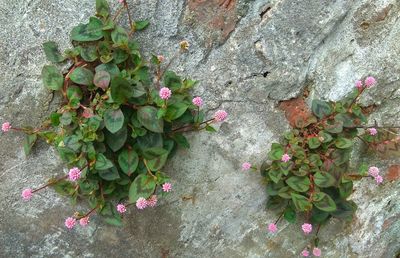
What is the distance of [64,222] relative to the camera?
7.61 feet

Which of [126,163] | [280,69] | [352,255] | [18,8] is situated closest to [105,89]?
[126,163]

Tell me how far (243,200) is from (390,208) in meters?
0.91

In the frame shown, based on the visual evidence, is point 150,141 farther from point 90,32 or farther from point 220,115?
point 90,32

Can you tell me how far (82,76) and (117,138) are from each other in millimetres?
336

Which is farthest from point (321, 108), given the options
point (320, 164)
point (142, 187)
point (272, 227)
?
point (142, 187)

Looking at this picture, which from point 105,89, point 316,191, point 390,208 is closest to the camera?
point 105,89

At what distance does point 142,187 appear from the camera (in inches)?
83.6

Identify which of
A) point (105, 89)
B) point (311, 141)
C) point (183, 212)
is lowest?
point (183, 212)

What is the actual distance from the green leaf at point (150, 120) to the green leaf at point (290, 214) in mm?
874

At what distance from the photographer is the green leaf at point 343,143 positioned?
2301 millimetres

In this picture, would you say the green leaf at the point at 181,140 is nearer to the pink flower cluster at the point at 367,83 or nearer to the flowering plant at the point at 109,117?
the flowering plant at the point at 109,117

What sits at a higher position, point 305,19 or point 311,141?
point 305,19

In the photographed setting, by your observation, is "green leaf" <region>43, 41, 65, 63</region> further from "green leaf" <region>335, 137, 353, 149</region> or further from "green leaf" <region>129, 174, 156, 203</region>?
"green leaf" <region>335, 137, 353, 149</region>

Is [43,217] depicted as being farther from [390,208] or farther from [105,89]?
[390,208]
